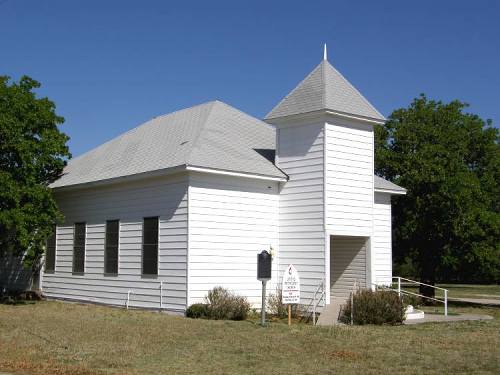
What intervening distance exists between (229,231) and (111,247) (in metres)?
5.10

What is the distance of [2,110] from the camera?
80.0ft

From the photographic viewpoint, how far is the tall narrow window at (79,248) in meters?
26.7

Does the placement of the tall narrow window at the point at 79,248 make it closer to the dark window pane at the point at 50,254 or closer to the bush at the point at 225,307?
the dark window pane at the point at 50,254

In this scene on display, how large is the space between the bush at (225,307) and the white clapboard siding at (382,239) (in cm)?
654

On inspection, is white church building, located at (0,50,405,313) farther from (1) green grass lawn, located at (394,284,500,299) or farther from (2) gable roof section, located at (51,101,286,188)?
(1) green grass lawn, located at (394,284,500,299)

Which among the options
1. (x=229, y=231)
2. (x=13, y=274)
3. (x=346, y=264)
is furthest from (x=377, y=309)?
(x=13, y=274)

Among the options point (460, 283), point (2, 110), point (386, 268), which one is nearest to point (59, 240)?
point (2, 110)

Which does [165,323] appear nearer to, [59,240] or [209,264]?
[209,264]

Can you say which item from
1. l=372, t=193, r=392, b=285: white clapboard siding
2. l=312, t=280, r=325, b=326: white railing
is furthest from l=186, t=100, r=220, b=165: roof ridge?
l=372, t=193, r=392, b=285: white clapboard siding

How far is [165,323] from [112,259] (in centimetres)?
696

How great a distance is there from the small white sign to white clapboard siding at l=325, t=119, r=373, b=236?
9.53 ft

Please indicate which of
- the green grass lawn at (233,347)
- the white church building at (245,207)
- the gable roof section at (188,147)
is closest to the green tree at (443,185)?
the white church building at (245,207)

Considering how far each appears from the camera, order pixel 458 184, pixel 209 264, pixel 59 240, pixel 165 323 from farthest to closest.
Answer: pixel 458 184, pixel 59 240, pixel 209 264, pixel 165 323

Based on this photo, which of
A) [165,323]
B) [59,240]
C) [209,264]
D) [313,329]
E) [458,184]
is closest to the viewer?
[313,329]
